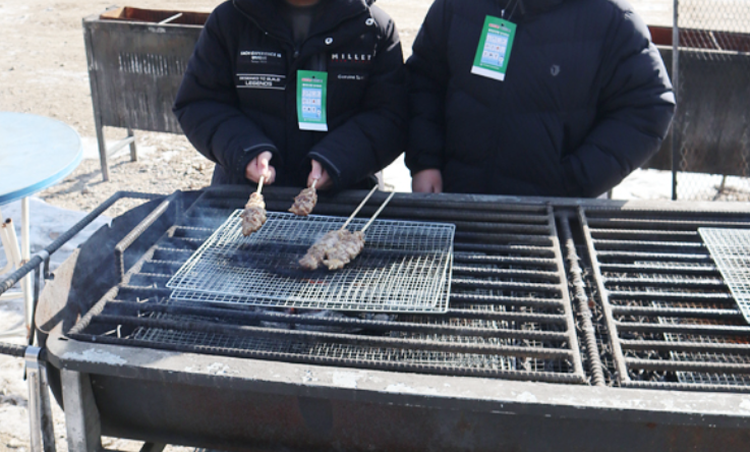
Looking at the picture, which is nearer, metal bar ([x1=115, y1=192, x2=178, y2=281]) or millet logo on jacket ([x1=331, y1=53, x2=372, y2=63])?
metal bar ([x1=115, y1=192, x2=178, y2=281])

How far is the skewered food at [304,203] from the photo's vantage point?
103 inches

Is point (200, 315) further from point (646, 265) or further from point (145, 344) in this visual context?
point (646, 265)

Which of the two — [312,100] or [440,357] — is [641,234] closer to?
[440,357]

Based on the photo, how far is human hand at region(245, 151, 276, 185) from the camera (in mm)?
2785

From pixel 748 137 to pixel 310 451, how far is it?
477cm

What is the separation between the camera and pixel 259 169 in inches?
110

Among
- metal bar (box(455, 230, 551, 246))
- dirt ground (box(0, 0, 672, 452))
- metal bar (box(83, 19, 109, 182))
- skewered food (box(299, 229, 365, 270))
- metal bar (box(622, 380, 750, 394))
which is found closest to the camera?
metal bar (box(622, 380, 750, 394))

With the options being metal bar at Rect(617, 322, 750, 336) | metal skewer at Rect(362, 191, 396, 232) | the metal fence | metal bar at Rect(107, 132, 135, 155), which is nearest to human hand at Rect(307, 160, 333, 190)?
metal skewer at Rect(362, 191, 396, 232)

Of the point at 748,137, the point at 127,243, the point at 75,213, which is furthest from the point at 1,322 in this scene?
the point at 748,137

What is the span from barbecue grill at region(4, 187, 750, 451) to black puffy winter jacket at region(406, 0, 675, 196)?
1.44 ft

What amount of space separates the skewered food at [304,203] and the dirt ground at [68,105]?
172 cm

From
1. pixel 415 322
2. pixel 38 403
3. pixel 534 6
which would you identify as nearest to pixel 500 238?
pixel 415 322

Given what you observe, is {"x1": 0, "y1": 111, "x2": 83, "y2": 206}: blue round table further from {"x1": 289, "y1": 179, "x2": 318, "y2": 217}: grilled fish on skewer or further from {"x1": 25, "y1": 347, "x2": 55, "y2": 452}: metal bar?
{"x1": 289, "y1": 179, "x2": 318, "y2": 217}: grilled fish on skewer

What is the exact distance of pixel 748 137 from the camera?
17.0 feet
